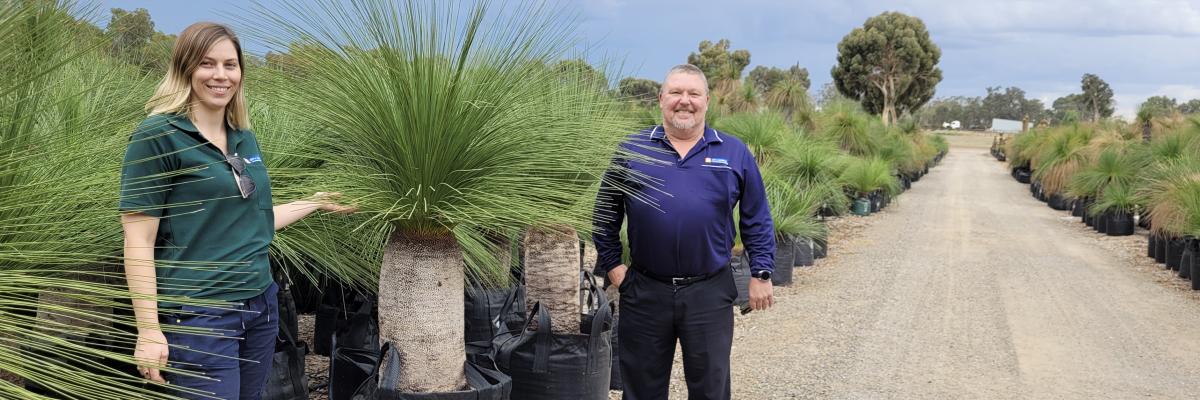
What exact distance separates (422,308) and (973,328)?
14.8 ft

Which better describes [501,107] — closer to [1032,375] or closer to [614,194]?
[614,194]

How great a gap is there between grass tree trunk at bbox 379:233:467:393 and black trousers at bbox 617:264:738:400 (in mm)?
628

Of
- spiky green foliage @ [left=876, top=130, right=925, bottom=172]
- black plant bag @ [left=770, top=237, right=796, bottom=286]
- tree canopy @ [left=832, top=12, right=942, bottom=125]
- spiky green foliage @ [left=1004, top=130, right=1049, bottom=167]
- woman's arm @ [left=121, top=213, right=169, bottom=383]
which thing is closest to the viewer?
woman's arm @ [left=121, top=213, right=169, bottom=383]

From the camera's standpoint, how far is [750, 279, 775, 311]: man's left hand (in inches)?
117

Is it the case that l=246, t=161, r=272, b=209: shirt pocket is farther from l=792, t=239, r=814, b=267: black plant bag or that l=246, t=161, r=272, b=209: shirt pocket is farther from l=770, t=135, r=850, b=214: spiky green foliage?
l=770, t=135, r=850, b=214: spiky green foliage

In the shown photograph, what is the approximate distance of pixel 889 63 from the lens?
144 ft

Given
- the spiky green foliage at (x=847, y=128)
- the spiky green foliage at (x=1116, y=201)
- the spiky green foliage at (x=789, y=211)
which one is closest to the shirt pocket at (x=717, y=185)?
the spiky green foliage at (x=789, y=211)

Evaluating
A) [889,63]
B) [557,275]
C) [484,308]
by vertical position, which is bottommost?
[484,308]

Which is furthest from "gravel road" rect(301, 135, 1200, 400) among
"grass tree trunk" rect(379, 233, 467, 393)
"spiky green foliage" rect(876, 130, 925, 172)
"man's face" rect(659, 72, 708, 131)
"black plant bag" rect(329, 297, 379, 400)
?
"spiky green foliage" rect(876, 130, 925, 172)

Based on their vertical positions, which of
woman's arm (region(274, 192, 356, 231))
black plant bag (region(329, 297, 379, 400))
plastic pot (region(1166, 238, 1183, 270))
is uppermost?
woman's arm (region(274, 192, 356, 231))

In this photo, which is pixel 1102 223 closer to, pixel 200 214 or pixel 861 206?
pixel 861 206

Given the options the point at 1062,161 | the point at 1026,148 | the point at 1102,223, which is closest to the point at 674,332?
the point at 1102,223

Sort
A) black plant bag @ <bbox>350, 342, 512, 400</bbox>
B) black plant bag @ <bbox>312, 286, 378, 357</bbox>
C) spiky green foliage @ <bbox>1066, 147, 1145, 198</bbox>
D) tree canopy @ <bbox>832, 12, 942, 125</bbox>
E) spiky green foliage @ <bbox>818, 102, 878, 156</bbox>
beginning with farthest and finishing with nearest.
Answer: tree canopy @ <bbox>832, 12, 942, 125</bbox>, spiky green foliage @ <bbox>818, 102, 878, 156</bbox>, spiky green foliage @ <bbox>1066, 147, 1145, 198</bbox>, black plant bag @ <bbox>312, 286, 378, 357</bbox>, black plant bag @ <bbox>350, 342, 512, 400</bbox>

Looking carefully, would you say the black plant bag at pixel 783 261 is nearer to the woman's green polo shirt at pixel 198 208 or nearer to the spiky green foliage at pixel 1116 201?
the woman's green polo shirt at pixel 198 208
